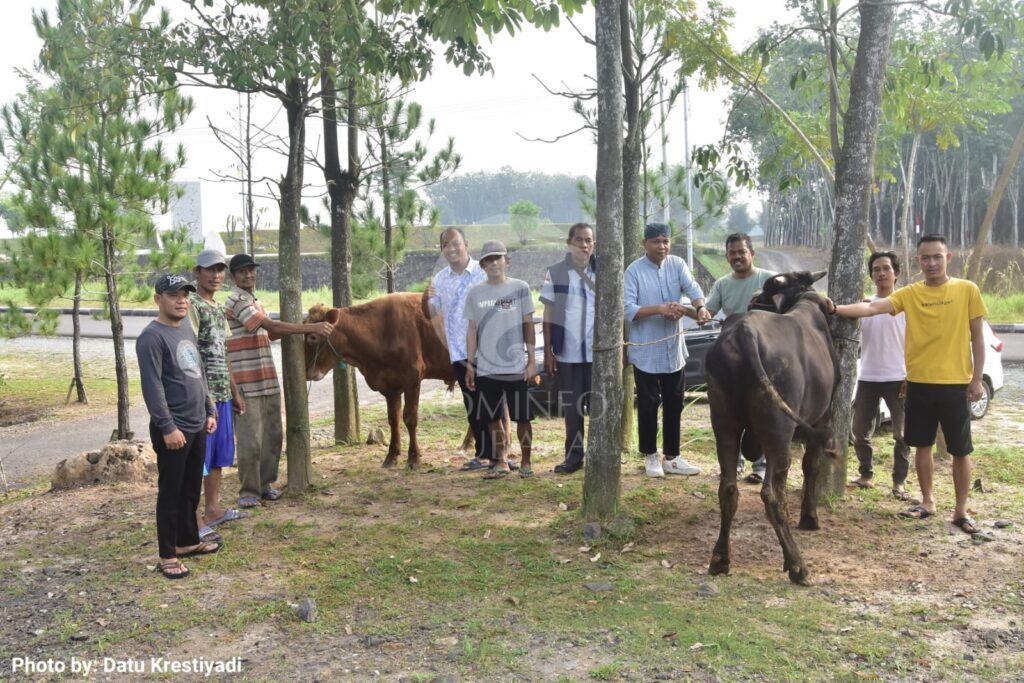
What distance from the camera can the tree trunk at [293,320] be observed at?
636cm

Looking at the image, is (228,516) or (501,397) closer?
(228,516)

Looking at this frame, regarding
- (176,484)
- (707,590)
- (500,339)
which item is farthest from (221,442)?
(707,590)

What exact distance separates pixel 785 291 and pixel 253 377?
364 cm

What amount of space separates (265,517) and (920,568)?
4.07m

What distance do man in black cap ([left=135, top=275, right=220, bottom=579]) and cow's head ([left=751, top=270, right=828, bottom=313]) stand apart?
339cm

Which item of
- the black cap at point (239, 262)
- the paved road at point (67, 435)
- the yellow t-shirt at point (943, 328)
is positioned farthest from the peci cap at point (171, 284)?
the yellow t-shirt at point (943, 328)

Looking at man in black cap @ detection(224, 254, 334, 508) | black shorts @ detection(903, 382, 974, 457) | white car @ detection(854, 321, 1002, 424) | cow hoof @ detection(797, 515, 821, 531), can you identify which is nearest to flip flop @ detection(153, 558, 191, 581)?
man in black cap @ detection(224, 254, 334, 508)

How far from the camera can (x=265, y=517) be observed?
5871 mm

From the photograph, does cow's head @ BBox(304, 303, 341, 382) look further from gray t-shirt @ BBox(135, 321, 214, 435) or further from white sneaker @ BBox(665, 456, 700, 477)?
white sneaker @ BBox(665, 456, 700, 477)

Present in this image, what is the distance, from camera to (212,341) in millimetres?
5484

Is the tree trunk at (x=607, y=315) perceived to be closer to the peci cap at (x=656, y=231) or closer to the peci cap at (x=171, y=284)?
the peci cap at (x=656, y=231)

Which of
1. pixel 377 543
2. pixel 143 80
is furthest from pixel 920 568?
pixel 143 80

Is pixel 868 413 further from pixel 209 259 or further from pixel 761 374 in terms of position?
pixel 209 259

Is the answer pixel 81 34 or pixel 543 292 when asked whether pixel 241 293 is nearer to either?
pixel 543 292
